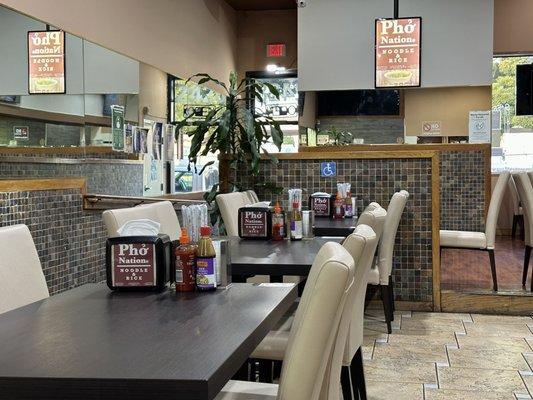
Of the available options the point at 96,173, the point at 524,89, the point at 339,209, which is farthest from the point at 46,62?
the point at 524,89

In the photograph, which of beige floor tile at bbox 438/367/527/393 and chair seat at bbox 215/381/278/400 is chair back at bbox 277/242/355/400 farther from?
beige floor tile at bbox 438/367/527/393

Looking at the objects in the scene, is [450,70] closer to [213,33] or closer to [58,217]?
[213,33]

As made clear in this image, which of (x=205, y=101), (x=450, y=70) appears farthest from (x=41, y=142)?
(x=450, y=70)

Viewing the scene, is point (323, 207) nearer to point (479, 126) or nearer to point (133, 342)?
point (133, 342)

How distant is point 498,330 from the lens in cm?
456

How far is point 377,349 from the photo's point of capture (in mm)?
4074

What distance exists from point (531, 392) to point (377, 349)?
1.03m

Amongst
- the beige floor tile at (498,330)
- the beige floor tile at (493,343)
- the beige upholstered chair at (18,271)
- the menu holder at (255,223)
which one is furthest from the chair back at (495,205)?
the beige upholstered chair at (18,271)

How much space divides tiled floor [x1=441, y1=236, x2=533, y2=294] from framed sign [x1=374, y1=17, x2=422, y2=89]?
2330mm

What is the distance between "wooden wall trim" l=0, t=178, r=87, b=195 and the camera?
3041 millimetres

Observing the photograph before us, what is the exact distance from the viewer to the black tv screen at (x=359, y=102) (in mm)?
9078

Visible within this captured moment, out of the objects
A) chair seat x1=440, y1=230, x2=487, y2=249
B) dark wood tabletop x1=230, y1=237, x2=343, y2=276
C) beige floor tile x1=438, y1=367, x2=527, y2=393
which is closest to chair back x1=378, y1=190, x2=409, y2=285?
beige floor tile x1=438, y1=367, x2=527, y2=393

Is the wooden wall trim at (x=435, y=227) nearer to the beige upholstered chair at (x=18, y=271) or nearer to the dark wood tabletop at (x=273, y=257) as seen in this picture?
the dark wood tabletop at (x=273, y=257)

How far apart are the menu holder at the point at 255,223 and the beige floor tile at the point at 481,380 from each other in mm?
1250
